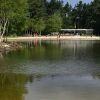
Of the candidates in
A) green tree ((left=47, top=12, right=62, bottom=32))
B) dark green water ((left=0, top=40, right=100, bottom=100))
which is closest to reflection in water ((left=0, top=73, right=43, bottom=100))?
dark green water ((left=0, top=40, right=100, bottom=100))

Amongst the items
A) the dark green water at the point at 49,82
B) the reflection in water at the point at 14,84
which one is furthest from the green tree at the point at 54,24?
the reflection in water at the point at 14,84

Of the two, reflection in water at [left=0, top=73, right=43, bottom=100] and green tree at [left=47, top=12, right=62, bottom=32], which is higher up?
green tree at [left=47, top=12, right=62, bottom=32]

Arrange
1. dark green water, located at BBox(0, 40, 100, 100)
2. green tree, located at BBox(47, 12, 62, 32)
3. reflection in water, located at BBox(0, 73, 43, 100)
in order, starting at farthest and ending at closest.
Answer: green tree, located at BBox(47, 12, 62, 32) < reflection in water, located at BBox(0, 73, 43, 100) < dark green water, located at BBox(0, 40, 100, 100)

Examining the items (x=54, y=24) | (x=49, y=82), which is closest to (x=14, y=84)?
(x=49, y=82)

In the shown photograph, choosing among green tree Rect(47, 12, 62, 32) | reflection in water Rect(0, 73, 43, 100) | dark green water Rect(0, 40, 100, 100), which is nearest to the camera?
dark green water Rect(0, 40, 100, 100)

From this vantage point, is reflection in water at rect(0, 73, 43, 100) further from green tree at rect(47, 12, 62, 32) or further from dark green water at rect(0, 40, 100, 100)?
green tree at rect(47, 12, 62, 32)

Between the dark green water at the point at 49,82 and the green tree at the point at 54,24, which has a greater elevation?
the green tree at the point at 54,24

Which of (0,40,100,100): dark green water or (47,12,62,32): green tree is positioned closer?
(0,40,100,100): dark green water

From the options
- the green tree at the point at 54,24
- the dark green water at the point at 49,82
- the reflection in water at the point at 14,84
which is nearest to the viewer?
the dark green water at the point at 49,82

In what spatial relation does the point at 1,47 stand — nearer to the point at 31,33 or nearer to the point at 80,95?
the point at 80,95

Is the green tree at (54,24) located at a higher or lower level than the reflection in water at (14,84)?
higher

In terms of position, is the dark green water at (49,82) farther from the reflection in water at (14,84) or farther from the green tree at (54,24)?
the green tree at (54,24)

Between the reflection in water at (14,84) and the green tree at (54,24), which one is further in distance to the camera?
the green tree at (54,24)

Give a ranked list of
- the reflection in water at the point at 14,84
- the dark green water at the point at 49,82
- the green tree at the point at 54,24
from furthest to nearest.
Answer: the green tree at the point at 54,24 < the reflection in water at the point at 14,84 < the dark green water at the point at 49,82
